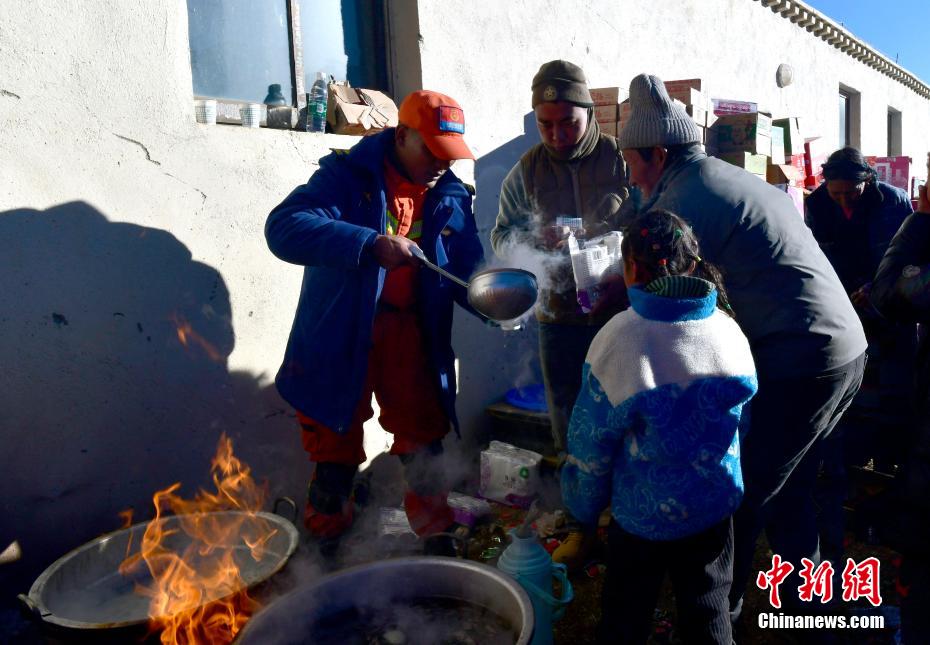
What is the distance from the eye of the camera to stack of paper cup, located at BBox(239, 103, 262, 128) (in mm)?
3262

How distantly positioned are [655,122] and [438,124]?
821mm

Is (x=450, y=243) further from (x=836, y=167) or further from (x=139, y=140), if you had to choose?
(x=836, y=167)

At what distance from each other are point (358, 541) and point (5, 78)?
8.29 feet

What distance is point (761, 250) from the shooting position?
7.45 feet

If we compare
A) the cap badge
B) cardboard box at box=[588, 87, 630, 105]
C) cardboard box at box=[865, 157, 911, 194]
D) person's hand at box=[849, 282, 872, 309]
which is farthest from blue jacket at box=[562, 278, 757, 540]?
cardboard box at box=[865, 157, 911, 194]

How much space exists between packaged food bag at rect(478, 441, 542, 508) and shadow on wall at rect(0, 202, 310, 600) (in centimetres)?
161

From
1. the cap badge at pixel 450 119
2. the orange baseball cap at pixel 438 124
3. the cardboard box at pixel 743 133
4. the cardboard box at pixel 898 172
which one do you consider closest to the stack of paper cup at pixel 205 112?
the orange baseball cap at pixel 438 124

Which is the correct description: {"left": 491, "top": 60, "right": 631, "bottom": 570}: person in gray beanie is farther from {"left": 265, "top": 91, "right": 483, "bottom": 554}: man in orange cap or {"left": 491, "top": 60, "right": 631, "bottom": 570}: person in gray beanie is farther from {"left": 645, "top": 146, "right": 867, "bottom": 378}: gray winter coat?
{"left": 645, "top": 146, "right": 867, "bottom": 378}: gray winter coat

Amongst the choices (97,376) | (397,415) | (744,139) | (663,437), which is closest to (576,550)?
(397,415)

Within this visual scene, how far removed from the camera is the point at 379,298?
2898mm

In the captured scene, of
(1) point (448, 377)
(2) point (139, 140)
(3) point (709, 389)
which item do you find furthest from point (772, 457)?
(2) point (139, 140)

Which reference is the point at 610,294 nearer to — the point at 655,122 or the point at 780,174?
the point at 655,122

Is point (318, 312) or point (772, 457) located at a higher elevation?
point (318, 312)

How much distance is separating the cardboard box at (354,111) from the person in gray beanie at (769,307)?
175 centimetres
